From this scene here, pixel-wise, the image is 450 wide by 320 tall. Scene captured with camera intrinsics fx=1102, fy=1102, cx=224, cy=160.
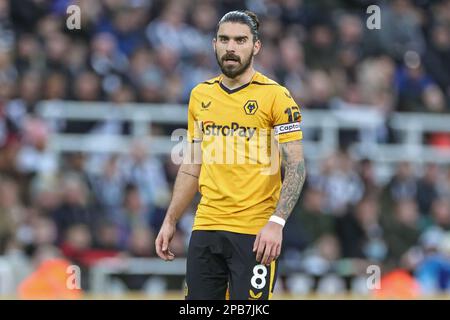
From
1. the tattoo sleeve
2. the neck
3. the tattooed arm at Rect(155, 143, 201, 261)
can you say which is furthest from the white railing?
the tattoo sleeve

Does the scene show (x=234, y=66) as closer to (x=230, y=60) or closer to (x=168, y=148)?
(x=230, y=60)

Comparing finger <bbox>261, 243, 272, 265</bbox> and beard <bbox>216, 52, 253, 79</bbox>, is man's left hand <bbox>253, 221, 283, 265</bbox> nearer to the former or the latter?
finger <bbox>261, 243, 272, 265</bbox>

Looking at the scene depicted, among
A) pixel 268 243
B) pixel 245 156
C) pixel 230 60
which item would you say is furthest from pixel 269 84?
pixel 268 243


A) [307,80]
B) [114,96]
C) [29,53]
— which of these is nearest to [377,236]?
[307,80]

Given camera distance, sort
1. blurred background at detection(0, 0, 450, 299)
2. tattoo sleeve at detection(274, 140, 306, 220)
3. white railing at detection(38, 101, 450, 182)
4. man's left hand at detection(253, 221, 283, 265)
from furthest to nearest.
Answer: white railing at detection(38, 101, 450, 182) < blurred background at detection(0, 0, 450, 299) < tattoo sleeve at detection(274, 140, 306, 220) < man's left hand at detection(253, 221, 283, 265)

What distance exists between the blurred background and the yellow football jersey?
17.3 ft

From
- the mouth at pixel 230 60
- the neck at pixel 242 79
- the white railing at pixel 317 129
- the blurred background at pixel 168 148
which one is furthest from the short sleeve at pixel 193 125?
the white railing at pixel 317 129

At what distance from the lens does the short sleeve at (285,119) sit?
631cm

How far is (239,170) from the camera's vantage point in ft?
21.1

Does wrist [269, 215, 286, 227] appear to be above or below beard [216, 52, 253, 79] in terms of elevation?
below

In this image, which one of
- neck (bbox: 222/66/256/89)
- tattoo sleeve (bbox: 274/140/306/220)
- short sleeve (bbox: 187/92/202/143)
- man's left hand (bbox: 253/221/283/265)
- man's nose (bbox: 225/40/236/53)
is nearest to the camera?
man's left hand (bbox: 253/221/283/265)

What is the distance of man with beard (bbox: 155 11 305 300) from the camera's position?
6340 millimetres

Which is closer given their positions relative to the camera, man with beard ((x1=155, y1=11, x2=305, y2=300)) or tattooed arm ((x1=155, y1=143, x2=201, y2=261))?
man with beard ((x1=155, y1=11, x2=305, y2=300))
